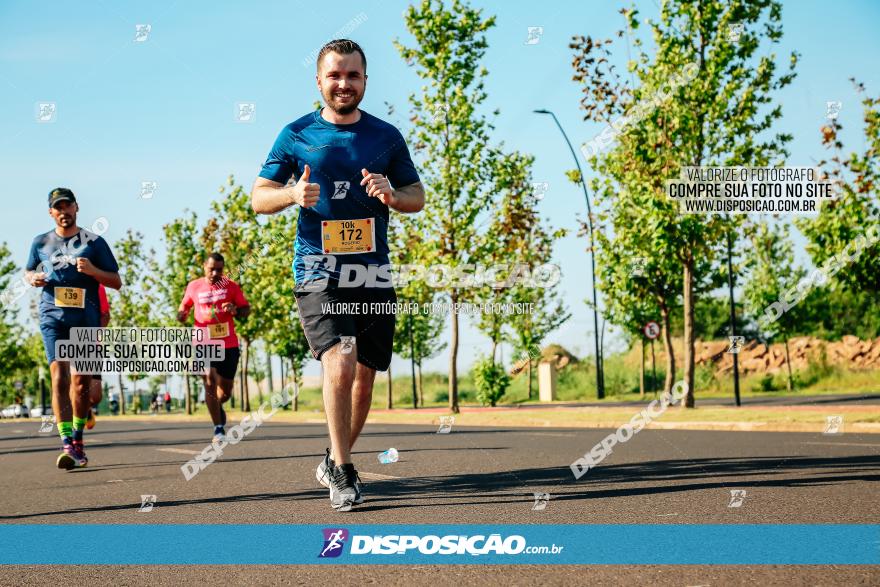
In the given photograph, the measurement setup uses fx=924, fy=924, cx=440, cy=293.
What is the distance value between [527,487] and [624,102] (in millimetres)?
16061

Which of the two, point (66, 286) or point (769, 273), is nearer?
point (66, 286)

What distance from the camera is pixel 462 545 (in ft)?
13.5

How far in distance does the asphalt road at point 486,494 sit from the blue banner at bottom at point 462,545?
162mm

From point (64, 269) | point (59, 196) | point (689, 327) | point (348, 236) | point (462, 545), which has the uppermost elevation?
point (59, 196)

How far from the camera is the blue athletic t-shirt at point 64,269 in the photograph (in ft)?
29.1

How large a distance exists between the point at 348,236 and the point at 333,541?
5.88 ft

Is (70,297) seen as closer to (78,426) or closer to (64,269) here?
(64,269)

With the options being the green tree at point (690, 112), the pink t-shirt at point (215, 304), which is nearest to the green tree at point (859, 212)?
the green tree at point (690, 112)

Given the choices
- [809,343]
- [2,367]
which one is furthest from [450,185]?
[2,367]

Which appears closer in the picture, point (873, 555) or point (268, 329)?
point (873, 555)

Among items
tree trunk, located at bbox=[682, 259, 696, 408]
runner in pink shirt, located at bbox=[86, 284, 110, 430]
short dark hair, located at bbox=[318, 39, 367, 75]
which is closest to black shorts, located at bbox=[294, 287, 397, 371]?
short dark hair, located at bbox=[318, 39, 367, 75]

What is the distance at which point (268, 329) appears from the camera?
4000cm

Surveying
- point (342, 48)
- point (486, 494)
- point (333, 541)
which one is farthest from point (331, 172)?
point (486, 494)

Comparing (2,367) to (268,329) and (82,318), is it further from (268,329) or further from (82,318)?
(82,318)
